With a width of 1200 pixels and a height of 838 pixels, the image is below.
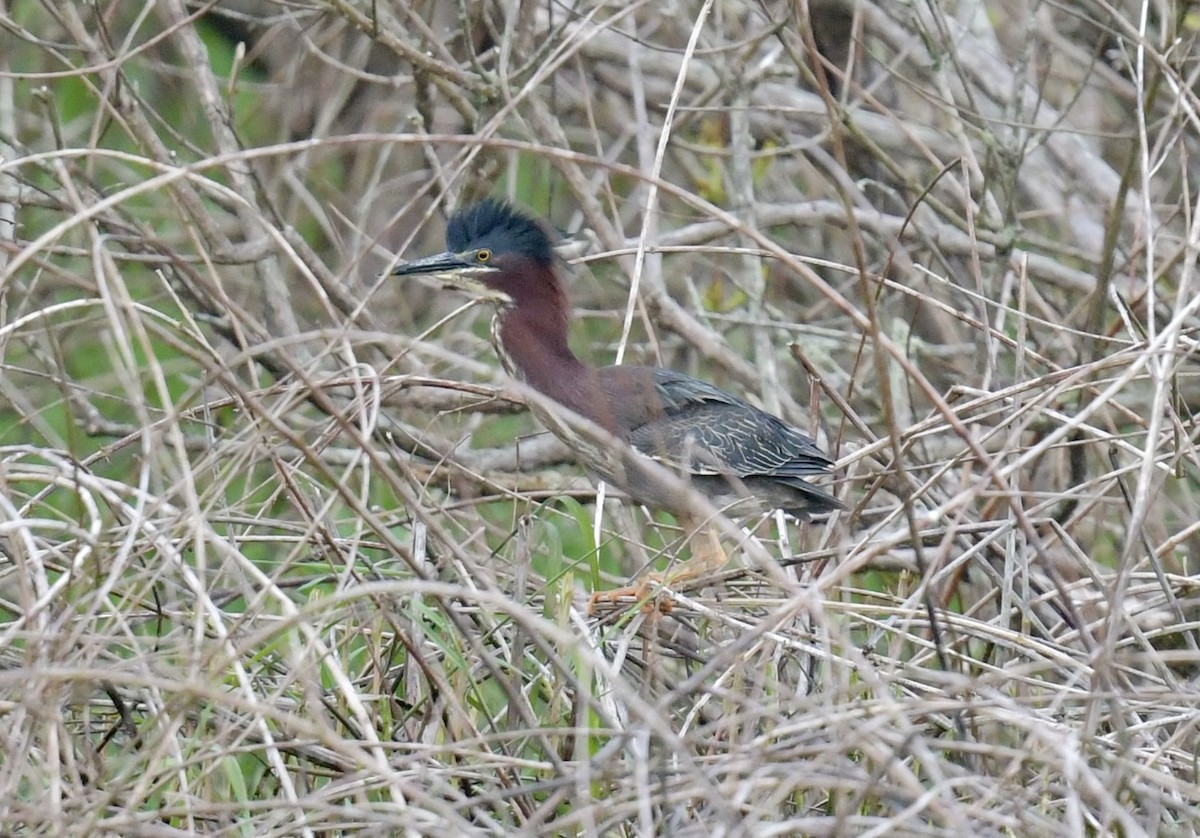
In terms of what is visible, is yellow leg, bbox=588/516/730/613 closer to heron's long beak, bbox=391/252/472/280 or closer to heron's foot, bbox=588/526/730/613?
heron's foot, bbox=588/526/730/613

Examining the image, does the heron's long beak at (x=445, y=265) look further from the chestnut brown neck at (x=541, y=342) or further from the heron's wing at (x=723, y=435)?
the heron's wing at (x=723, y=435)

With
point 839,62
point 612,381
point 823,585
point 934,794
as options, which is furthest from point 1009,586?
point 839,62

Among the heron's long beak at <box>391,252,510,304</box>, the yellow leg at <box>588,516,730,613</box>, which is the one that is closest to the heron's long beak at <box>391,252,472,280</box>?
the heron's long beak at <box>391,252,510,304</box>

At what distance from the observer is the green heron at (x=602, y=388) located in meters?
4.20

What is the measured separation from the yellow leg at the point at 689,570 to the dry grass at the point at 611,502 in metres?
0.07

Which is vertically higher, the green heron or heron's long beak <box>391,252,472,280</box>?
heron's long beak <box>391,252,472,280</box>

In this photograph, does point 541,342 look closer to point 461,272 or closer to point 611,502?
point 461,272

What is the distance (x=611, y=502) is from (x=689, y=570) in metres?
0.70

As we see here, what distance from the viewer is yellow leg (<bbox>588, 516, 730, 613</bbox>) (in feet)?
11.6

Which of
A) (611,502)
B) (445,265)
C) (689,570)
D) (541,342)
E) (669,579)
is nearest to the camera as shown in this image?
(669,579)

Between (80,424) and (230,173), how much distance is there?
2.96 ft

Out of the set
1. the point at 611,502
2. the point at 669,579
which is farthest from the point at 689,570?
the point at 611,502

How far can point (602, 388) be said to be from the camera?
4273 millimetres

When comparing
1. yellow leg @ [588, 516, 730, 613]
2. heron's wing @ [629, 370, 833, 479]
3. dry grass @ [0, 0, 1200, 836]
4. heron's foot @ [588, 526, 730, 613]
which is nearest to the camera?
dry grass @ [0, 0, 1200, 836]
